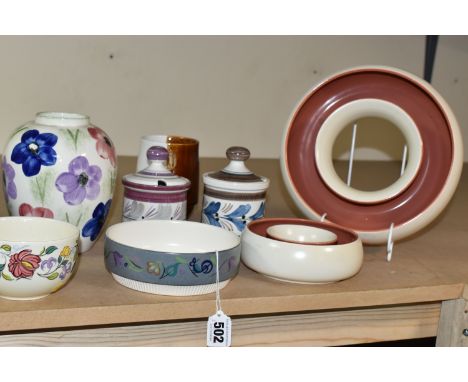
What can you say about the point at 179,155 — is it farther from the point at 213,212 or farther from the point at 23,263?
the point at 23,263

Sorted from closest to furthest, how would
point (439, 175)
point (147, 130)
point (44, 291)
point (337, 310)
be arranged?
1. point (44, 291)
2. point (337, 310)
3. point (439, 175)
4. point (147, 130)

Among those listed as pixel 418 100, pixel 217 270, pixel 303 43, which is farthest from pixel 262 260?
pixel 303 43

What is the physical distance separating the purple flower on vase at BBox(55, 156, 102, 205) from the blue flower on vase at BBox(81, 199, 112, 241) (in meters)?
0.03

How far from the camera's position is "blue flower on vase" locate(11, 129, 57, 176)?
0.79m

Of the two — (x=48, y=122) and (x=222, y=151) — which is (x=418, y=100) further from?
(x=222, y=151)

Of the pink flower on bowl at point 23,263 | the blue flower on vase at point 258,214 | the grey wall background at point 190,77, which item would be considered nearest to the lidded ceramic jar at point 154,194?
the blue flower on vase at point 258,214

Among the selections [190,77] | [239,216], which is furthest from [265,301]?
[190,77]

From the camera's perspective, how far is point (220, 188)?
2.96 feet

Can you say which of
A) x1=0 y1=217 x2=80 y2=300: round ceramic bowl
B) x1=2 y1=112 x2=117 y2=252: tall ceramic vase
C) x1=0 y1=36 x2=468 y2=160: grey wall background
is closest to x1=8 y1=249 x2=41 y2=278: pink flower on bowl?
x1=0 y1=217 x2=80 y2=300: round ceramic bowl

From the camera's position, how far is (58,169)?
790 millimetres

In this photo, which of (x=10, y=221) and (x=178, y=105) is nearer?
(x=10, y=221)

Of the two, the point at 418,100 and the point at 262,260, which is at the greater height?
the point at 418,100

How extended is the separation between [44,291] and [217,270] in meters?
0.19

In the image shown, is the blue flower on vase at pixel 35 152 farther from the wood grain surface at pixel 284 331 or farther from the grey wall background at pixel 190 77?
the grey wall background at pixel 190 77
